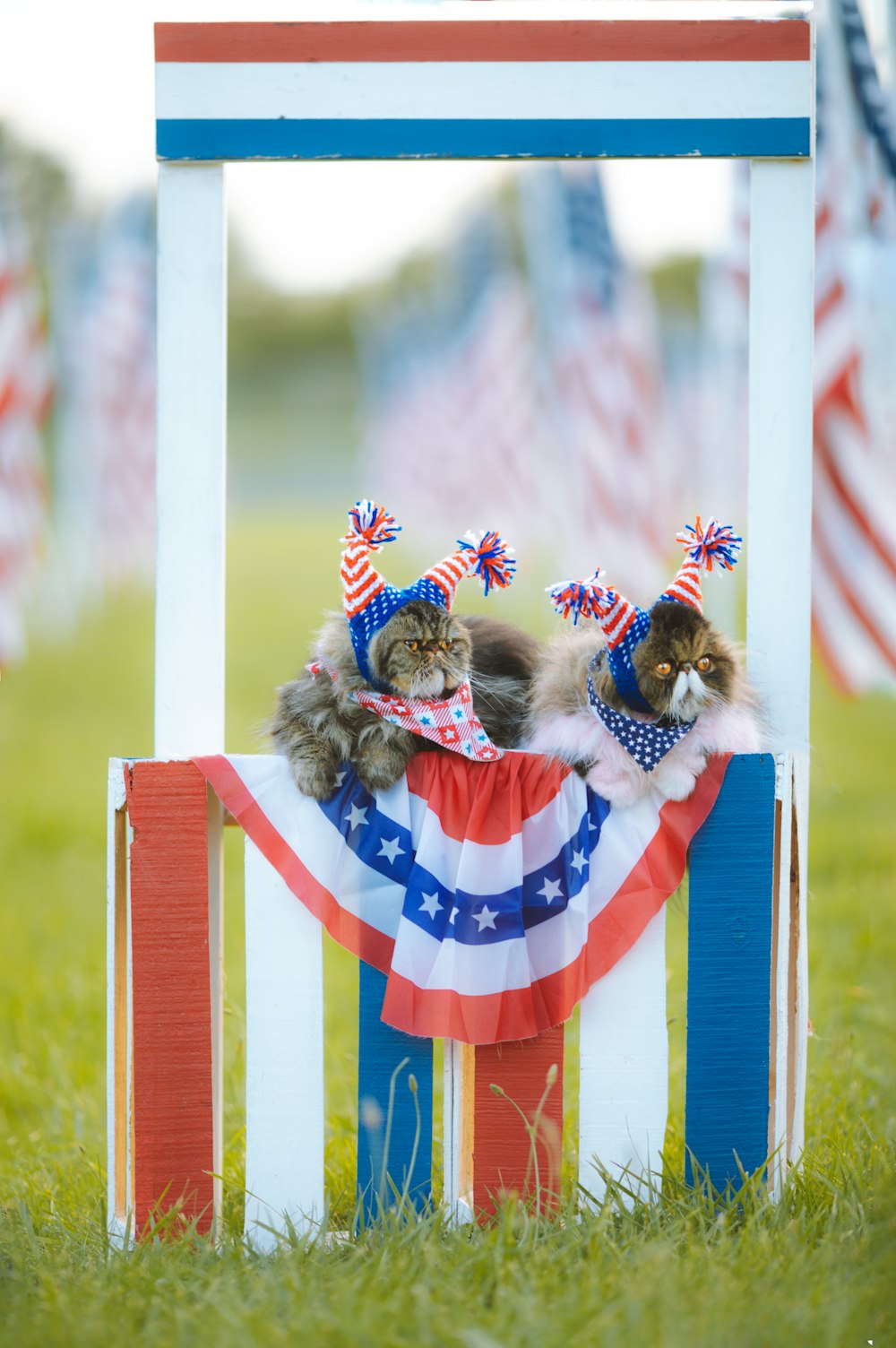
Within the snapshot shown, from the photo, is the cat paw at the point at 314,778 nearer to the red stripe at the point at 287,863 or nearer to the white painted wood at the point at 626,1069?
the red stripe at the point at 287,863

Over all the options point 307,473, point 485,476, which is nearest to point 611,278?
point 485,476

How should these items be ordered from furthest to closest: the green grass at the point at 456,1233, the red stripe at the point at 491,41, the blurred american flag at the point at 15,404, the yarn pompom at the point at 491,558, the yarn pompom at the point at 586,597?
the blurred american flag at the point at 15,404
the red stripe at the point at 491,41
the yarn pompom at the point at 491,558
the yarn pompom at the point at 586,597
the green grass at the point at 456,1233

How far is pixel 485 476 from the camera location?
642 inches

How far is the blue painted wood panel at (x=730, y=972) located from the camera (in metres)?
2.08

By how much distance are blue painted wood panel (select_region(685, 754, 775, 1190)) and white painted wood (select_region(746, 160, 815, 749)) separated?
0.82 feet


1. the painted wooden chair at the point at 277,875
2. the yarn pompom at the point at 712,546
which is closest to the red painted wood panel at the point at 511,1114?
the painted wooden chair at the point at 277,875

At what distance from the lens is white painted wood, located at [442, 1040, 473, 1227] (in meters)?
2.08

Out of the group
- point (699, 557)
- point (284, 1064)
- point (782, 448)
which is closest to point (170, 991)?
point (284, 1064)

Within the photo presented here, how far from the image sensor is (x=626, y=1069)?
6.81ft

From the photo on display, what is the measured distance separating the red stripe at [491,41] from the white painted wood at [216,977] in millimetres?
1374

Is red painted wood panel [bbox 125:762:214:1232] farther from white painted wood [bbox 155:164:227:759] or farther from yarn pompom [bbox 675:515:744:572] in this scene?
yarn pompom [bbox 675:515:744:572]

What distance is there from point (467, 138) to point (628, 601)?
0.94m

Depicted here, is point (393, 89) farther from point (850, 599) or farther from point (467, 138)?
point (850, 599)

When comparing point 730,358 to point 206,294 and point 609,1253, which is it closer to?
point 206,294
